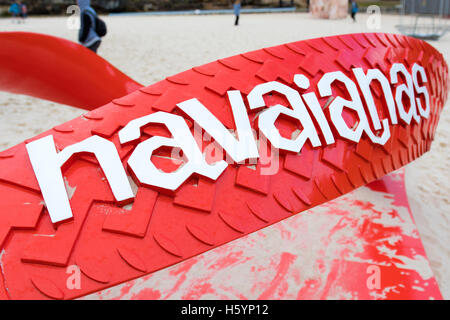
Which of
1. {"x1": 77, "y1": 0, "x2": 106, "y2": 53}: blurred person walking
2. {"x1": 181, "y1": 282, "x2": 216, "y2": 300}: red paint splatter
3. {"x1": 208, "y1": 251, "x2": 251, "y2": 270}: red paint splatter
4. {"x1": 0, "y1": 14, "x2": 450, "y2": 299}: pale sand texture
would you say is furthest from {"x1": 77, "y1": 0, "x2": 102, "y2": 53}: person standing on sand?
A: {"x1": 181, "y1": 282, "x2": 216, "y2": 300}: red paint splatter

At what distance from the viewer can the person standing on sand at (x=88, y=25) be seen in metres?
3.05

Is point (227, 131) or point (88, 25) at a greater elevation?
point (88, 25)

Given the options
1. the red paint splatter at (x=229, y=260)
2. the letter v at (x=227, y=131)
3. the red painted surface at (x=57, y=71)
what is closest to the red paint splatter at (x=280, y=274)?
the red paint splatter at (x=229, y=260)

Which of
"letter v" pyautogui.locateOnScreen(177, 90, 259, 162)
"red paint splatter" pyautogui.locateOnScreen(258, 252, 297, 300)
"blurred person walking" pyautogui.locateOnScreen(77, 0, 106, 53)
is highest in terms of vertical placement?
"blurred person walking" pyautogui.locateOnScreen(77, 0, 106, 53)

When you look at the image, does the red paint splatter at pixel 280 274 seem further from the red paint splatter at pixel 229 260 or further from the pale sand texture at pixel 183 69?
the pale sand texture at pixel 183 69

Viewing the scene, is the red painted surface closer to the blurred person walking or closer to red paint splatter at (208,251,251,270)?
red paint splatter at (208,251,251,270)

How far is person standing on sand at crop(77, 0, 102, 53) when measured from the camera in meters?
3.05

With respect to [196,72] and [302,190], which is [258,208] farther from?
[196,72]

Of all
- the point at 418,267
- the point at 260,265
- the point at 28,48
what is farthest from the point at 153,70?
the point at 418,267

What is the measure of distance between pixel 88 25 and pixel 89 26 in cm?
2

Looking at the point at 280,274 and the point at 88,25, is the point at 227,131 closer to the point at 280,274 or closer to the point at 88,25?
the point at 280,274

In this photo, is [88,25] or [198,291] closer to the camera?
[198,291]

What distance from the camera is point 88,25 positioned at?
318 cm

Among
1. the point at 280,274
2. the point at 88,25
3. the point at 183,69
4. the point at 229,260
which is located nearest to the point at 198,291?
the point at 229,260
